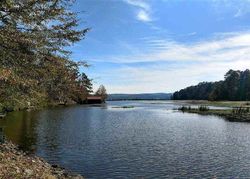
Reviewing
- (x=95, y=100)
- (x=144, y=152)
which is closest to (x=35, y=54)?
(x=144, y=152)

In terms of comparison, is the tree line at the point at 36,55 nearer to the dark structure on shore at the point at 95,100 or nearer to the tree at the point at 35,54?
the tree at the point at 35,54

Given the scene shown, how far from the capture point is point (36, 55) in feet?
50.2

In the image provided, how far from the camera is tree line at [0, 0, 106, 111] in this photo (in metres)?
14.2

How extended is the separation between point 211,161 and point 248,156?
4.49 m

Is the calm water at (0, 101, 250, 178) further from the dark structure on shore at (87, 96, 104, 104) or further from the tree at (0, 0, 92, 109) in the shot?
the dark structure on shore at (87, 96, 104, 104)

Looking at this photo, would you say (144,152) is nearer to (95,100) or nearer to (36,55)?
(36,55)

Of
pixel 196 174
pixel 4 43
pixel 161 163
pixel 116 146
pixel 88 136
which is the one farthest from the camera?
→ pixel 88 136

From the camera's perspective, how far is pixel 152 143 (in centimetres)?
3728

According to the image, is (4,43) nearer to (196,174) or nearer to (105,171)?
(105,171)

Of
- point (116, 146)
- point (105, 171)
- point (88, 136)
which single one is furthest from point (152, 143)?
point (105, 171)

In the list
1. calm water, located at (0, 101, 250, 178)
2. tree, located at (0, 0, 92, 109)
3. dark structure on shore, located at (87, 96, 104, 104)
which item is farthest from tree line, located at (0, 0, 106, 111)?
dark structure on shore, located at (87, 96, 104, 104)

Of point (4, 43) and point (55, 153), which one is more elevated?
point (4, 43)

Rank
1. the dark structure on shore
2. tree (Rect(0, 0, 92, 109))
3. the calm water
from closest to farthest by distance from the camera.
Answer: tree (Rect(0, 0, 92, 109))
the calm water
the dark structure on shore

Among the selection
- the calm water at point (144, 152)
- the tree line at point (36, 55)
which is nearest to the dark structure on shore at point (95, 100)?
the calm water at point (144, 152)
